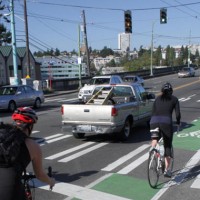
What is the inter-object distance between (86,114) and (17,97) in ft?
40.1

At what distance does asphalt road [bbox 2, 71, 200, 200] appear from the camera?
664 centimetres

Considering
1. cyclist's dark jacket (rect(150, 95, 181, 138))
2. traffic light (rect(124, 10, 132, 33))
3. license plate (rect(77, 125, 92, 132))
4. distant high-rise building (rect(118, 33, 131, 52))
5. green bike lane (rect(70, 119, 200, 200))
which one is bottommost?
green bike lane (rect(70, 119, 200, 200))

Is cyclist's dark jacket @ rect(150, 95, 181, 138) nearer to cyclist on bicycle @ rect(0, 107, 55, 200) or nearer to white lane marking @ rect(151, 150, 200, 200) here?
white lane marking @ rect(151, 150, 200, 200)

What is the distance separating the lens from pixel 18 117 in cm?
353

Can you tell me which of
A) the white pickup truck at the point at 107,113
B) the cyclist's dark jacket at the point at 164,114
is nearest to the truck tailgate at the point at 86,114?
the white pickup truck at the point at 107,113

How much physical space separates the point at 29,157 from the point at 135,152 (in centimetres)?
715

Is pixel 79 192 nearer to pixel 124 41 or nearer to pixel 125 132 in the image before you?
pixel 125 132

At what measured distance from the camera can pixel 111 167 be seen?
855 centimetres

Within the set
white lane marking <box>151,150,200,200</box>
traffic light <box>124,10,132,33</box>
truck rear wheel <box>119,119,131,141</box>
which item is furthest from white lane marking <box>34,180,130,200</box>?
traffic light <box>124,10,132,33</box>

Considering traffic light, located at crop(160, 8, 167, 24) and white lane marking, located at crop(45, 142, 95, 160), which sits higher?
traffic light, located at crop(160, 8, 167, 24)

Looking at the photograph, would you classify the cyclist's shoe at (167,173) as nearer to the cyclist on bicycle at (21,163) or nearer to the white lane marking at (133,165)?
the white lane marking at (133,165)

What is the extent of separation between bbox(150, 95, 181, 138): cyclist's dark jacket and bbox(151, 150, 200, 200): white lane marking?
813mm

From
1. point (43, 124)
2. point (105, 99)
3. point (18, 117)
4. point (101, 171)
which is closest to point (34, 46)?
point (43, 124)

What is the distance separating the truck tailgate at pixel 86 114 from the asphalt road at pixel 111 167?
25.1 inches
